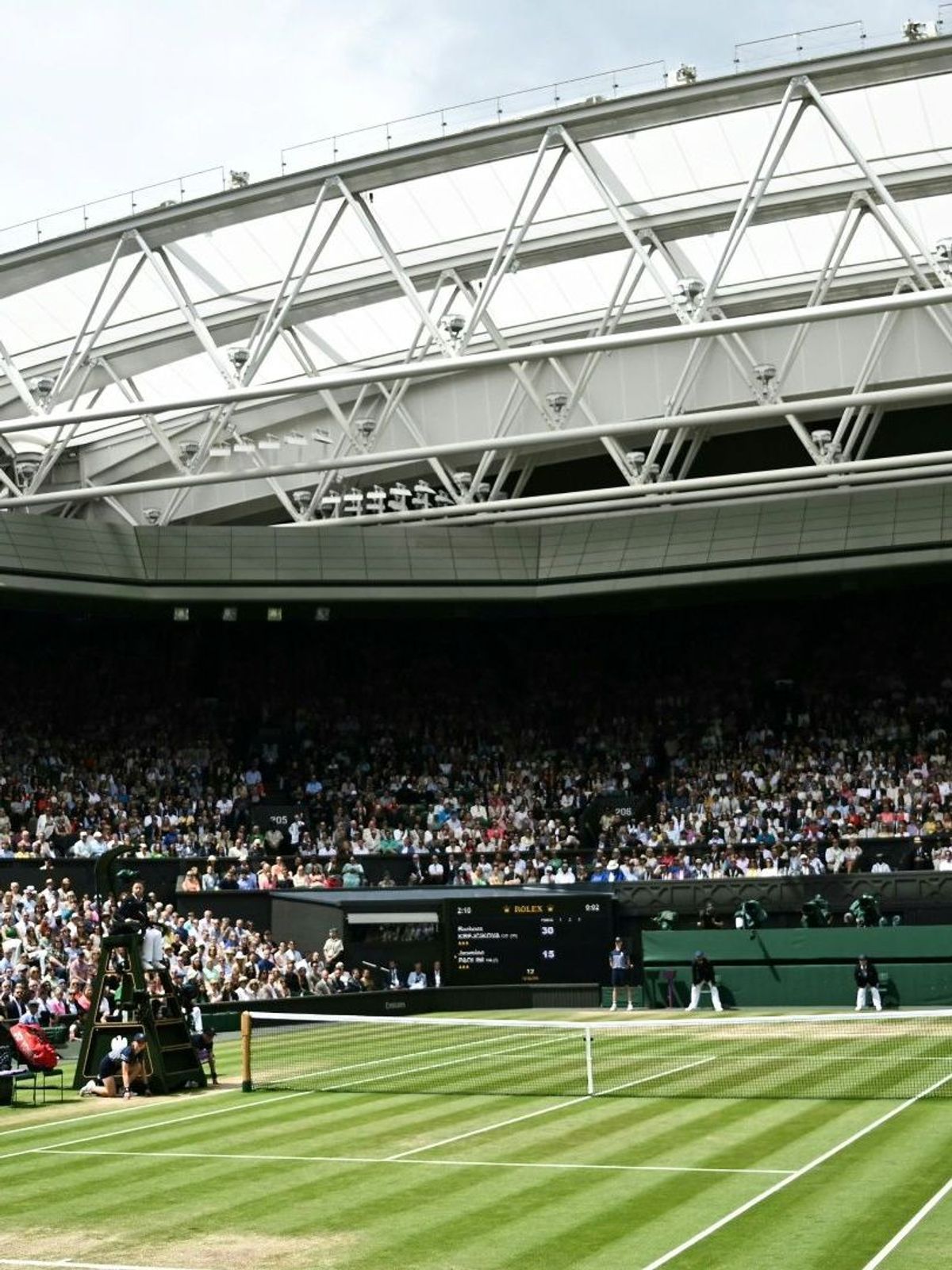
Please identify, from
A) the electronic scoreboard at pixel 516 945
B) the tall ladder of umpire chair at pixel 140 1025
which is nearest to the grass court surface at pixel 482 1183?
the tall ladder of umpire chair at pixel 140 1025

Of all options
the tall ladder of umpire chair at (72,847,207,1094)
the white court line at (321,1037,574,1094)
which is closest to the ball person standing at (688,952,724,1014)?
the white court line at (321,1037,574,1094)

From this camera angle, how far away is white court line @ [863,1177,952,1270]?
11086 mm

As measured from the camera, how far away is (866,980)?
33.8m

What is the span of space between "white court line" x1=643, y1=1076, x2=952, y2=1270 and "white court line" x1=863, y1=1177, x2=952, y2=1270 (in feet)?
4.26

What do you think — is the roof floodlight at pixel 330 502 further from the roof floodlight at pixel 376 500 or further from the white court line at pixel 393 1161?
the white court line at pixel 393 1161

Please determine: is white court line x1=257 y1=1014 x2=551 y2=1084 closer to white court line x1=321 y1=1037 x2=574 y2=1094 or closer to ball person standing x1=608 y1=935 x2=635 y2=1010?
white court line x1=321 y1=1037 x2=574 y2=1094

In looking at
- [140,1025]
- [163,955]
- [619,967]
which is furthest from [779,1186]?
[619,967]

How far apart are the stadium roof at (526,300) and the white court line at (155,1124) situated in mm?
12677

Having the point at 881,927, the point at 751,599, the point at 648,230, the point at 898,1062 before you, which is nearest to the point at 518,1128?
the point at 898,1062

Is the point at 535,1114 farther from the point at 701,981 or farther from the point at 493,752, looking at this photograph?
the point at 493,752

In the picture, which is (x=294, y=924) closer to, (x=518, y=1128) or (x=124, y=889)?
(x=124, y=889)

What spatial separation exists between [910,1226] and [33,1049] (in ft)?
46.7

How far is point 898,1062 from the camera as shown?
23359mm

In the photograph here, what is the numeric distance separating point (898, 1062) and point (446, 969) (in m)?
17.2
